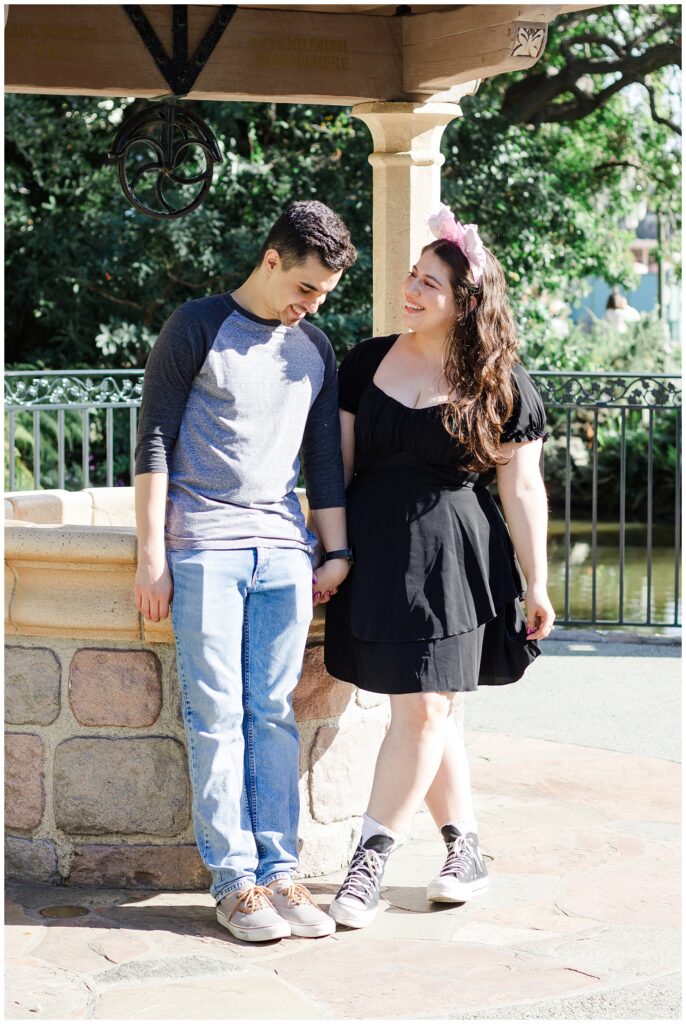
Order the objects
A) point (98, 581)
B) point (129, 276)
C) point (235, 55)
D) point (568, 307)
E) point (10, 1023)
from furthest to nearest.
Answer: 1. point (568, 307)
2. point (129, 276)
3. point (235, 55)
4. point (98, 581)
5. point (10, 1023)

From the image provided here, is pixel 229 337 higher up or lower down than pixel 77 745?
higher up

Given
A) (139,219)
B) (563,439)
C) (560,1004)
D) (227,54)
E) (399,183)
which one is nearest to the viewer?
(560,1004)

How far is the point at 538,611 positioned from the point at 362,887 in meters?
0.84

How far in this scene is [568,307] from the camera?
1775 cm

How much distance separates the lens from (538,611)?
3627 millimetres

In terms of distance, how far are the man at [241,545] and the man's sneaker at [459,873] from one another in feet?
1.19

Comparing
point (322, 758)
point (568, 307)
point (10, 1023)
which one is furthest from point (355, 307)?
point (10, 1023)

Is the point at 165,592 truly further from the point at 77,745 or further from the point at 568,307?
the point at 568,307

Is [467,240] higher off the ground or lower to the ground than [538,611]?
higher

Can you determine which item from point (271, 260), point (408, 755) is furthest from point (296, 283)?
point (408, 755)

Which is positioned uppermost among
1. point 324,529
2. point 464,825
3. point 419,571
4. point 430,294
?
point 430,294

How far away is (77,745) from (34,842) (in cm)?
31

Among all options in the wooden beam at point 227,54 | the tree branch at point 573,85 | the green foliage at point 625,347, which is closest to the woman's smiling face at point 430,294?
the wooden beam at point 227,54

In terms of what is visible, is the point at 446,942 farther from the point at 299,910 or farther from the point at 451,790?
the point at 451,790
